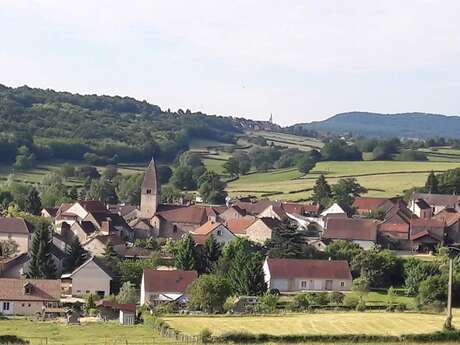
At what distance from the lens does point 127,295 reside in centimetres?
5081

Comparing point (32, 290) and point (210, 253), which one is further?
point (210, 253)

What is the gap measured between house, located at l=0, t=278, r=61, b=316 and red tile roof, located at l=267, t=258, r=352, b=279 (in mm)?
13975

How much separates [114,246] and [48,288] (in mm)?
14678

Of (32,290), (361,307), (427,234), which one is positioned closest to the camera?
(361,307)

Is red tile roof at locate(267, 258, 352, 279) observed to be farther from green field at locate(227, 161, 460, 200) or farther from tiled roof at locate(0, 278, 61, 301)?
green field at locate(227, 161, 460, 200)

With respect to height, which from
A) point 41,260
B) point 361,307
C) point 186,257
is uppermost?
point 186,257

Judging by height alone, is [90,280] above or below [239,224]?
below

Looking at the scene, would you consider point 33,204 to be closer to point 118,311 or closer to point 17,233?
point 17,233

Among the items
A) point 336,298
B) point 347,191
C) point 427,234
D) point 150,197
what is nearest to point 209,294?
point 336,298

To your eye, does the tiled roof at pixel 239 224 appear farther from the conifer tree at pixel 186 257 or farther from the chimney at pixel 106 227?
the conifer tree at pixel 186 257

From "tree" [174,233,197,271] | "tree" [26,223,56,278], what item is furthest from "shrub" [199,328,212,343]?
"tree" [26,223,56,278]

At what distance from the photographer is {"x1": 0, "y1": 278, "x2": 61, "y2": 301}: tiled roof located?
4819cm

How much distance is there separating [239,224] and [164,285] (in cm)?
2301

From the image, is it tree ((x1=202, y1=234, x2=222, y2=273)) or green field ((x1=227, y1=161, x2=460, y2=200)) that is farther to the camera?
green field ((x1=227, y1=161, x2=460, y2=200))
